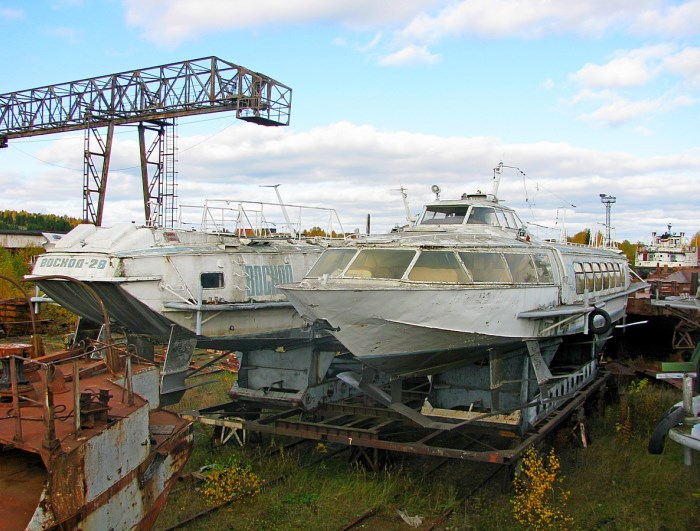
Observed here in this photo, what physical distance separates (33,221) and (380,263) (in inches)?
Answer: 2590

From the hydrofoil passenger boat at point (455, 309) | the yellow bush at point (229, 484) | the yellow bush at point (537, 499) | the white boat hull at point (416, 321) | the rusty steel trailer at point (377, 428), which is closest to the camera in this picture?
the yellow bush at point (537, 499)

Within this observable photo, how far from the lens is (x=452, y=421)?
1030 centimetres

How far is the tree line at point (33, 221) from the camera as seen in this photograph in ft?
207

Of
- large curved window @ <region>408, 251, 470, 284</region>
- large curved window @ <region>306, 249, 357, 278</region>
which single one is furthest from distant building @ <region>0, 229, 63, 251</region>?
large curved window @ <region>408, 251, 470, 284</region>

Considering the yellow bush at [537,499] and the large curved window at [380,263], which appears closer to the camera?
the yellow bush at [537,499]

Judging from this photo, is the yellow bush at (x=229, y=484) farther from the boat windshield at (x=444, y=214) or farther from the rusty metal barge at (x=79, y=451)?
the boat windshield at (x=444, y=214)

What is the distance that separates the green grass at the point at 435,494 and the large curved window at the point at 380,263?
3332mm

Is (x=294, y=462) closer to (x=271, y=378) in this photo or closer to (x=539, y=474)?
(x=271, y=378)

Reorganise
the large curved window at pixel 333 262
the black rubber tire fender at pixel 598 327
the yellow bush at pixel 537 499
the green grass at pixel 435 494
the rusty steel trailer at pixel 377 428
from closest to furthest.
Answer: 1. the yellow bush at pixel 537 499
2. the green grass at pixel 435 494
3. the rusty steel trailer at pixel 377 428
4. the large curved window at pixel 333 262
5. the black rubber tire fender at pixel 598 327

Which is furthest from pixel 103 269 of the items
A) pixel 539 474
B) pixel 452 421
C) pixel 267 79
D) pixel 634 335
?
pixel 634 335

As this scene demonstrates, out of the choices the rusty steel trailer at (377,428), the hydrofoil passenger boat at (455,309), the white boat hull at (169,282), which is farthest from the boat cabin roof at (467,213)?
the white boat hull at (169,282)

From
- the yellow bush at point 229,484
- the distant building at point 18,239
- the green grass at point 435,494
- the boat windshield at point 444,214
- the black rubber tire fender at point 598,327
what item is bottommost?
the green grass at point 435,494

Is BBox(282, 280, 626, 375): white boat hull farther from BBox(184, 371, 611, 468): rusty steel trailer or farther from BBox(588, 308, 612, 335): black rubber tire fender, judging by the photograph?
BBox(588, 308, 612, 335): black rubber tire fender

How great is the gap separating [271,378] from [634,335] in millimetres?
15181
